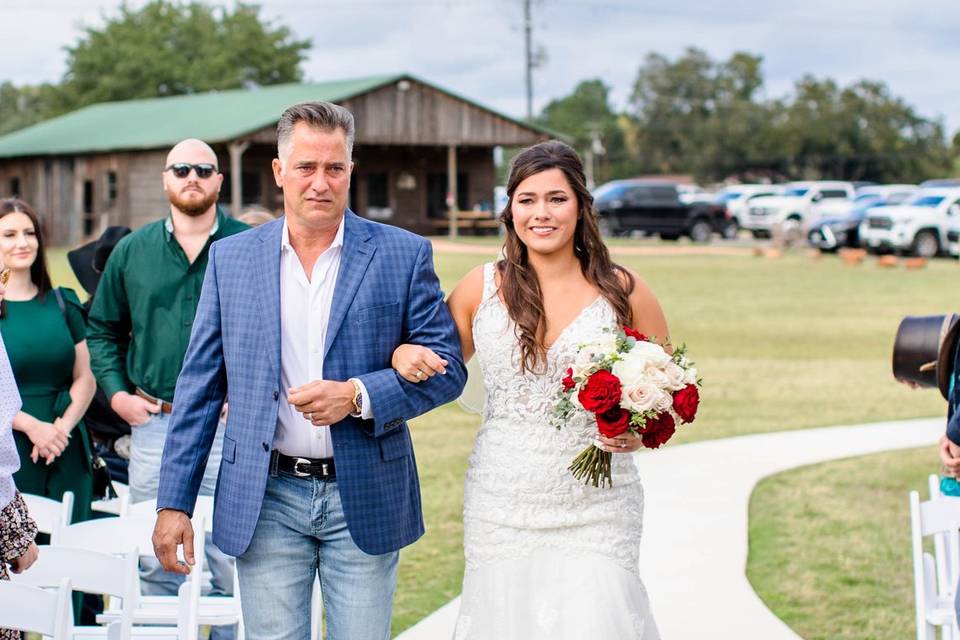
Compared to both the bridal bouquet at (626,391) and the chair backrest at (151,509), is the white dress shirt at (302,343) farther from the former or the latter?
the chair backrest at (151,509)

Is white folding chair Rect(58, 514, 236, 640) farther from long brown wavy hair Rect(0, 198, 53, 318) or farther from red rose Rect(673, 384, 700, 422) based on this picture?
red rose Rect(673, 384, 700, 422)

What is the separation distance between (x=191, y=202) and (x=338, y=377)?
233 cm

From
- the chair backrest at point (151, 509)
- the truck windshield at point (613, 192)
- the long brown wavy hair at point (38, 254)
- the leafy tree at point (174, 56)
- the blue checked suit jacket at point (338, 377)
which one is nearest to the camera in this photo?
the blue checked suit jacket at point (338, 377)

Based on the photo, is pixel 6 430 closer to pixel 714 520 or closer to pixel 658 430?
pixel 658 430

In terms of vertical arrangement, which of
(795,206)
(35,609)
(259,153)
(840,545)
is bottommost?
(840,545)

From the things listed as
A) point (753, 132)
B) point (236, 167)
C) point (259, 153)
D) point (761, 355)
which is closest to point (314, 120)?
point (761, 355)

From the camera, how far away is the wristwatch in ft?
13.0

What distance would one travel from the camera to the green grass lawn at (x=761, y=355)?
9.41 m

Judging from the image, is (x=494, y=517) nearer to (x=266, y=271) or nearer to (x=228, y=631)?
(x=266, y=271)

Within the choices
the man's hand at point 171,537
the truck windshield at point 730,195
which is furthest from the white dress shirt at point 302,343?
the truck windshield at point 730,195

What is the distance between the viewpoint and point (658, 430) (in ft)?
14.6

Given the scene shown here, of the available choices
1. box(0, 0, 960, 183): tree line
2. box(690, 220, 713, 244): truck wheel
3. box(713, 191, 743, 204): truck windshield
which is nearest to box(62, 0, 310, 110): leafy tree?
box(0, 0, 960, 183): tree line

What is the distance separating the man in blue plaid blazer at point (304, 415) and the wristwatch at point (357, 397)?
1.2 inches

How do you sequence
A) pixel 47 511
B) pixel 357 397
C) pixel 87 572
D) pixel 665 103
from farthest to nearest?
pixel 665 103 < pixel 47 511 < pixel 87 572 < pixel 357 397
